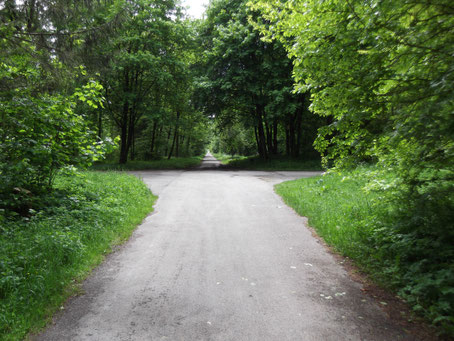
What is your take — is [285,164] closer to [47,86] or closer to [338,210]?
[338,210]

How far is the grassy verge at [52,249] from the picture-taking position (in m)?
3.03

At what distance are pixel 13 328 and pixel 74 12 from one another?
624cm

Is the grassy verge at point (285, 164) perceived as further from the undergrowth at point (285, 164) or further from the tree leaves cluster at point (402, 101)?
the tree leaves cluster at point (402, 101)

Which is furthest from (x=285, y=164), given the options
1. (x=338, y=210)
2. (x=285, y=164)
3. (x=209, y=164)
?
(x=338, y=210)

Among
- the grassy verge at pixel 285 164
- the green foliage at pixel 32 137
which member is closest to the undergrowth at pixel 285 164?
the grassy verge at pixel 285 164

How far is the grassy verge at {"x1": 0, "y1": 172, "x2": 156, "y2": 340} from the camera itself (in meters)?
3.03

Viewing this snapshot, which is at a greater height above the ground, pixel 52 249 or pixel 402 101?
pixel 402 101

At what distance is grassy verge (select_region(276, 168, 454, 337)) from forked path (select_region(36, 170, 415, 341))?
415 millimetres

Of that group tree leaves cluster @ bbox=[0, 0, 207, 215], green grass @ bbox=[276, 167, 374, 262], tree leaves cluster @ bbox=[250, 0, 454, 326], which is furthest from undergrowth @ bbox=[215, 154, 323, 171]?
tree leaves cluster @ bbox=[0, 0, 207, 215]

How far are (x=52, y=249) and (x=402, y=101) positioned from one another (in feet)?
17.3

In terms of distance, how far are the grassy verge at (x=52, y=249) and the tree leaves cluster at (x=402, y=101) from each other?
4.37 m

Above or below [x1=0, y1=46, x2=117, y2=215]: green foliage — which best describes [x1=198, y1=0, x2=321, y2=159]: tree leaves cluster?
above

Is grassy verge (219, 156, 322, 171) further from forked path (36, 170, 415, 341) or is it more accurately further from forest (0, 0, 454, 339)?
forked path (36, 170, 415, 341)

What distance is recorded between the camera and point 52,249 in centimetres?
417
